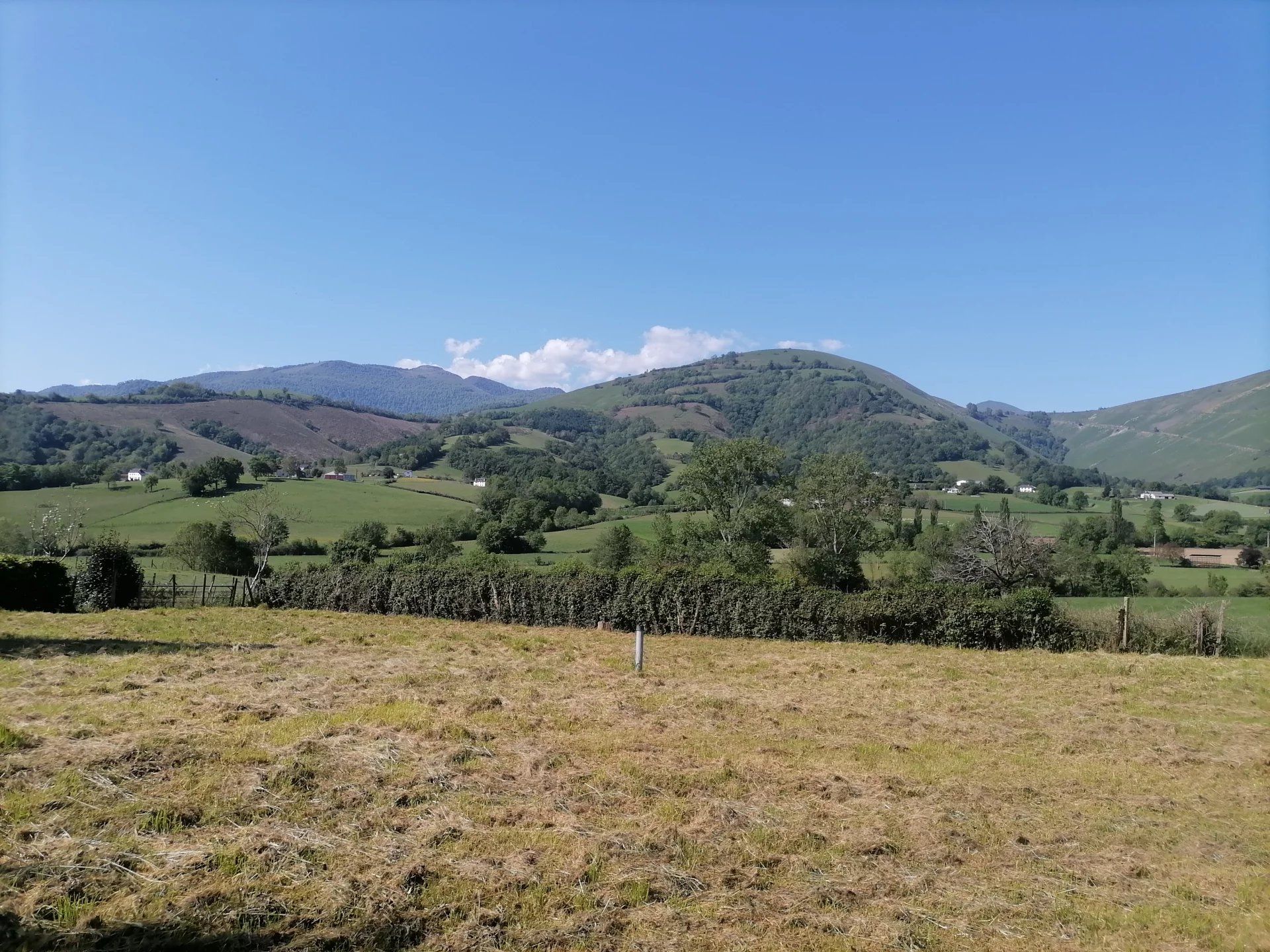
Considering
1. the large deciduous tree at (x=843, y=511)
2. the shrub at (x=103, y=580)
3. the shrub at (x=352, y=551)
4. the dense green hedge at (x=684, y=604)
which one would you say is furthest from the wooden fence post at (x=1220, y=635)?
the shrub at (x=352, y=551)

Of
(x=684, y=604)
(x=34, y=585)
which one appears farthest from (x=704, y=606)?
(x=34, y=585)

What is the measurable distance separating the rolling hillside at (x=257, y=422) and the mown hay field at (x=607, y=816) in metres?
93.7

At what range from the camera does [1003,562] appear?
42.2 m

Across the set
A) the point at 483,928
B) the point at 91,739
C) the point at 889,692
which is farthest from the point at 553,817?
the point at 889,692

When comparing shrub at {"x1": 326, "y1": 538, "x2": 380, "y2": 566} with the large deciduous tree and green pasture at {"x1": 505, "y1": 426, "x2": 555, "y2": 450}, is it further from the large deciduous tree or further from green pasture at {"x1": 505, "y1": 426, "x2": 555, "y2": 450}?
green pasture at {"x1": 505, "y1": 426, "x2": 555, "y2": 450}

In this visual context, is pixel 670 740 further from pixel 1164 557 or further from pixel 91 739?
pixel 1164 557

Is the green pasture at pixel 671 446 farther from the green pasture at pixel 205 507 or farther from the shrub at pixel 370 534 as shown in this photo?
the shrub at pixel 370 534

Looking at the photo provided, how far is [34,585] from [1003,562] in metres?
44.8

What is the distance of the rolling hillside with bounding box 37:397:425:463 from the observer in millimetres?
104438

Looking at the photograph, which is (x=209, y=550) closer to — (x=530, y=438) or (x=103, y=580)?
(x=103, y=580)

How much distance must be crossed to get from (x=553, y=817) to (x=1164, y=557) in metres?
78.3

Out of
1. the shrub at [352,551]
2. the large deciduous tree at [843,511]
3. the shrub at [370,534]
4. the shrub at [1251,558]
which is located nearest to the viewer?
the shrub at [352,551]

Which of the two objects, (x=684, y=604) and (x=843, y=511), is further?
(x=843, y=511)

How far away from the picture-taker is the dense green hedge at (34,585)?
25250 mm
